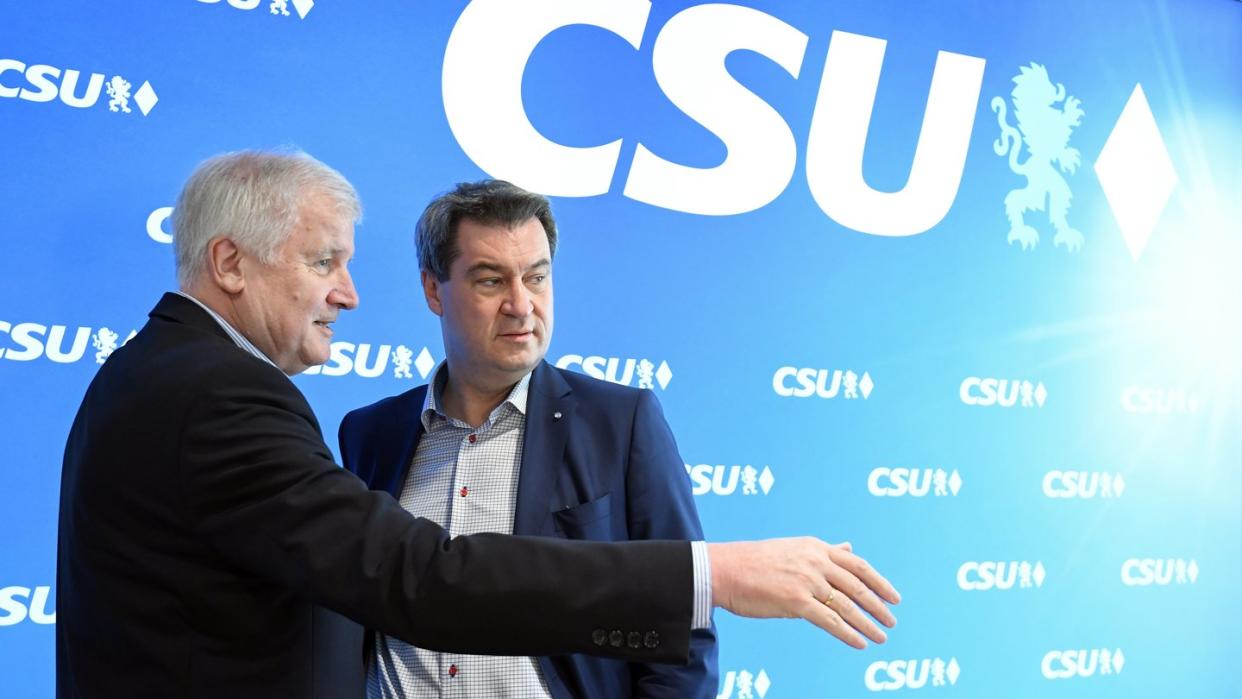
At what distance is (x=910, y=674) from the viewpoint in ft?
12.3

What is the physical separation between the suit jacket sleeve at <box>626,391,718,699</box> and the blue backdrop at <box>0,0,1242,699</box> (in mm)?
1077

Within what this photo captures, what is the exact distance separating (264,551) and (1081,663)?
142 inches

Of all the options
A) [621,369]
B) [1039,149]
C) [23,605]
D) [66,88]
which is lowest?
[23,605]

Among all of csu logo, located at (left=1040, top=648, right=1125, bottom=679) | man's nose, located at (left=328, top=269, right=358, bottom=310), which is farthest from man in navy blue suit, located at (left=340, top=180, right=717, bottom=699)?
csu logo, located at (left=1040, top=648, right=1125, bottom=679)

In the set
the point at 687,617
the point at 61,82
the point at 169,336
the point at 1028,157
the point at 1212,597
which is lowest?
the point at 687,617

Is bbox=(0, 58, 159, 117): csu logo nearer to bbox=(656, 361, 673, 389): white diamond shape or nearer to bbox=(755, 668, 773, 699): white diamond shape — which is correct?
bbox=(656, 361, 673, 389): white diamond shape

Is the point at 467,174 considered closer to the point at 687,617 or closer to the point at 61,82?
the point at 61,82

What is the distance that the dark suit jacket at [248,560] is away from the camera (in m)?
1.21

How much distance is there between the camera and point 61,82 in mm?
2570

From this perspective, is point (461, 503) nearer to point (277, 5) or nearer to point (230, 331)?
point (230, 331)

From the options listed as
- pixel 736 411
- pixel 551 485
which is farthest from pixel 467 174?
pixel 551 485

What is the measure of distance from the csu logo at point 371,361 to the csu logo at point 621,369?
40cm

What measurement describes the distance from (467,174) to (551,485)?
4.39ft

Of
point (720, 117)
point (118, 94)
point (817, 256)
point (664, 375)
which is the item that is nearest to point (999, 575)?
point (817, 256)
